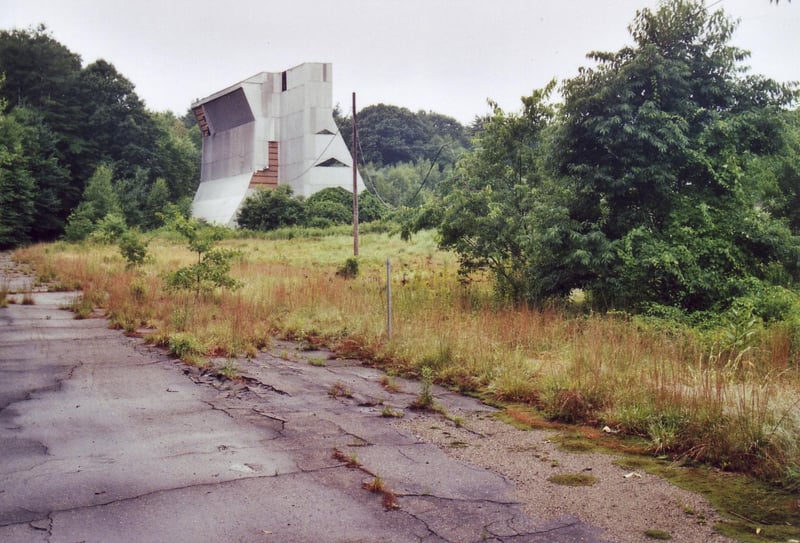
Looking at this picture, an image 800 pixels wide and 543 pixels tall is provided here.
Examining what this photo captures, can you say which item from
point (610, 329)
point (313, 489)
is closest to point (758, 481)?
point (313, 489)

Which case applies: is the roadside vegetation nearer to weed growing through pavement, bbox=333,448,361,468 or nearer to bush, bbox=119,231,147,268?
bush, bbox=119,231,147,268

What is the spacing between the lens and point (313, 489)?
196 inches

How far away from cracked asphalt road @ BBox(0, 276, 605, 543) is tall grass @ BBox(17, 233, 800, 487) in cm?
104

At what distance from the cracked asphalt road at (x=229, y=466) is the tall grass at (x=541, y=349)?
104 cm

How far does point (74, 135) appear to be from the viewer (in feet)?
204

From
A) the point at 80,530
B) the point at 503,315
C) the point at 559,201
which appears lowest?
the point at 80,530

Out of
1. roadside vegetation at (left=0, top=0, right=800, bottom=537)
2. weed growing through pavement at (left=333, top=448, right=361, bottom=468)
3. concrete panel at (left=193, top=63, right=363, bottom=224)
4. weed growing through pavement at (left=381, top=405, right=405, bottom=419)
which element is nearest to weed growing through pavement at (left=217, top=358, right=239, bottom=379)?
roadside vegetation at (left=0, top=0, right=800, bottom=537)

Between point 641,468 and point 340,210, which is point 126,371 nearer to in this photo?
point 641,468

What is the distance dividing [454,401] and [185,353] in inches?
192

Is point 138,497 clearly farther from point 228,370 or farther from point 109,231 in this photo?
point 109,231

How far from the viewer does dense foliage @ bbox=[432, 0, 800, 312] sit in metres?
13.3

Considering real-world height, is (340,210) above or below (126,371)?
above

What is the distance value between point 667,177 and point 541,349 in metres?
5.86

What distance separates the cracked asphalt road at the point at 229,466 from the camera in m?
4.28
